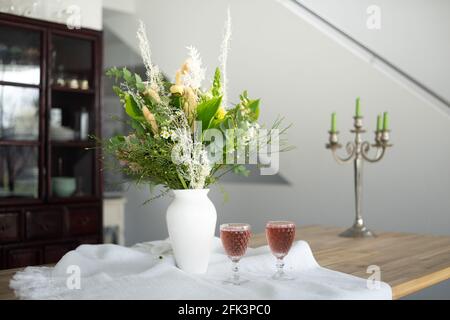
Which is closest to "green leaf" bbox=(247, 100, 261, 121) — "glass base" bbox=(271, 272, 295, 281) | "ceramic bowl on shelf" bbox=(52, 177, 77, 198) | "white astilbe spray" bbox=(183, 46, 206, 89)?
"white astilbe spray" bbox=(183, 46, 206, 89)

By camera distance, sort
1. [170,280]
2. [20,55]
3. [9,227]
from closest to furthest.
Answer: [170,280], [9,227], [20,55]

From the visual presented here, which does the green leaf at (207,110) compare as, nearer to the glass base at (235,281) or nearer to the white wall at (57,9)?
the glass base at (235,281)

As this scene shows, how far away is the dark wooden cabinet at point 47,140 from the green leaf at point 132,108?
196 centimetres

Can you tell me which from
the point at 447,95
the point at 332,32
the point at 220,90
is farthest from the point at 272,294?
the point at 332,32

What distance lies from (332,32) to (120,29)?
7.25ft

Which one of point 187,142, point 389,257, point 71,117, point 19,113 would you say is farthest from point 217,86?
point 71,117

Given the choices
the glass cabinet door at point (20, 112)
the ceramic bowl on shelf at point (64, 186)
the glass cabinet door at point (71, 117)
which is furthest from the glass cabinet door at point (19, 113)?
the ceramic bowl on shelf at point (64, 186)

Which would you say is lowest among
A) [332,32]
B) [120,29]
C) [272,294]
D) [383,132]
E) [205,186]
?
[272,294]

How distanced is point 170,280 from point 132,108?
0.46 metres

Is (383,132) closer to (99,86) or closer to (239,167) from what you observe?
(239,167)

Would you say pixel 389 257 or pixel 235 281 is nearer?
pixel 235 281

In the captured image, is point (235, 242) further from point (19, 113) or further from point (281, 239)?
point (19, 113)

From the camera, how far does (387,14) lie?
2.92 metres

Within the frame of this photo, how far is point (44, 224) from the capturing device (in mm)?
3270
